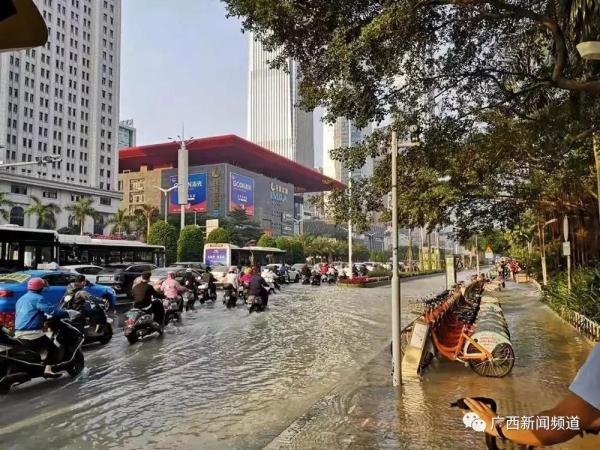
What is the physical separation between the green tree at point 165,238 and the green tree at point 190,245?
79.5 inches

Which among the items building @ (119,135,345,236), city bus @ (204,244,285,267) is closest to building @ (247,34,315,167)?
building @ (119,135,345,236)

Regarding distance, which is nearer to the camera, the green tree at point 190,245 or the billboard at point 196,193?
the green tree at point 190,245

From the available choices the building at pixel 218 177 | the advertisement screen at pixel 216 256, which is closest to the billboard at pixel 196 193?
the building at pixel 218 177

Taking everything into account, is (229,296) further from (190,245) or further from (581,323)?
(190,245)

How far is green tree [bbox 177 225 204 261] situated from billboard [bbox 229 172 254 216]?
53.1m

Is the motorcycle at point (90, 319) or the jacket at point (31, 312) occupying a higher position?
the jacket at point (31, 312)

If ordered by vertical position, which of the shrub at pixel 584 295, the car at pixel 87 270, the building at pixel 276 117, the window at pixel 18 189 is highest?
the building at pixel 276 117

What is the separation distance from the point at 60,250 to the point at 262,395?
22.3m

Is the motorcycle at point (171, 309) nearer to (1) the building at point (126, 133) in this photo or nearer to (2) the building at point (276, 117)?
(2) the building at point (276, 117)

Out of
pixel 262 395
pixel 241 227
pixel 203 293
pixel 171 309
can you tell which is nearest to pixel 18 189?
pixel 241 227

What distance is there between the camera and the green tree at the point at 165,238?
52938mm

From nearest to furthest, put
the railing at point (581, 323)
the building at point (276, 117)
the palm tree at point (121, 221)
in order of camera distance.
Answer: the railing at point (581, 323) < the building at point (276, 117) < the palm tree at point (121, 221)

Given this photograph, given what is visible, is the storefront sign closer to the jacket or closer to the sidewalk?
the sidewalk

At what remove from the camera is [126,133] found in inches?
6294
